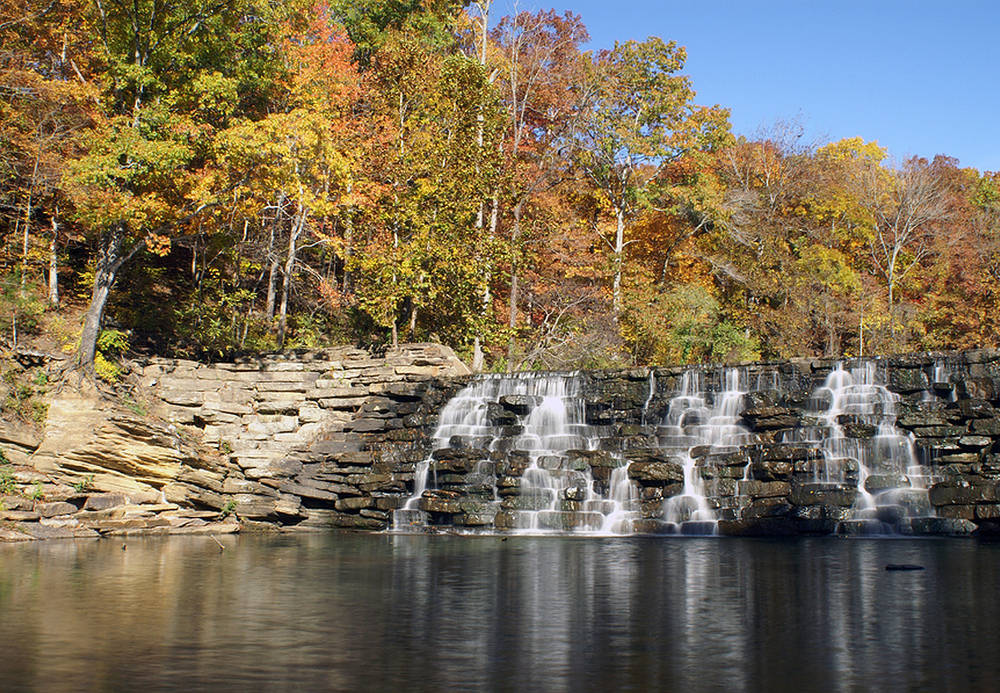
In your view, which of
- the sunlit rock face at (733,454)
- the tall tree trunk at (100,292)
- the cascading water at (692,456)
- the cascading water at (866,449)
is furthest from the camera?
the tall tree trunk at (100,292)

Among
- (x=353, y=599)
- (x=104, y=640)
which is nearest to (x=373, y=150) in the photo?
(x=353, y=599)

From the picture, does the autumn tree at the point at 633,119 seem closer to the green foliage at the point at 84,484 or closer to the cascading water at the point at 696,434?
the cascading water at the point at 696,434

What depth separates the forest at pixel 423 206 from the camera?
25125 millimetres

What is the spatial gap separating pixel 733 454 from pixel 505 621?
41.1 ft

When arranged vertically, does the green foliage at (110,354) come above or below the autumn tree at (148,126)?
below

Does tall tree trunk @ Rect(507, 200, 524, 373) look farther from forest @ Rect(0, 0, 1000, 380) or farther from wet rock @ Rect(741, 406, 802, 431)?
wet rock @ Rect(741, 406, 802, 431)

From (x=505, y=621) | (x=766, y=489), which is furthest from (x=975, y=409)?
(x=505, y=621)

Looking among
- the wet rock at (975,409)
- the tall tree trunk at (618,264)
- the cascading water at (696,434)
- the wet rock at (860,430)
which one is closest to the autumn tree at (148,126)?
the cascading water at (696,434)

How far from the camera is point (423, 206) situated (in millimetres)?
30203

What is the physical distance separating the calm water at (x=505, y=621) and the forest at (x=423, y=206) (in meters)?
12.4

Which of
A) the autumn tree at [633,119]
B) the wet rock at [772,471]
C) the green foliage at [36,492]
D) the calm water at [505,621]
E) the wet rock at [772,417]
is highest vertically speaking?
the autumn tree at [633,119]

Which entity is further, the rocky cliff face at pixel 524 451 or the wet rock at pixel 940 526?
the rocky cliff face at pixel 524 451

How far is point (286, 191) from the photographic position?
25688mm

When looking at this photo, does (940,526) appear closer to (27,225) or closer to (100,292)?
(100,292)
